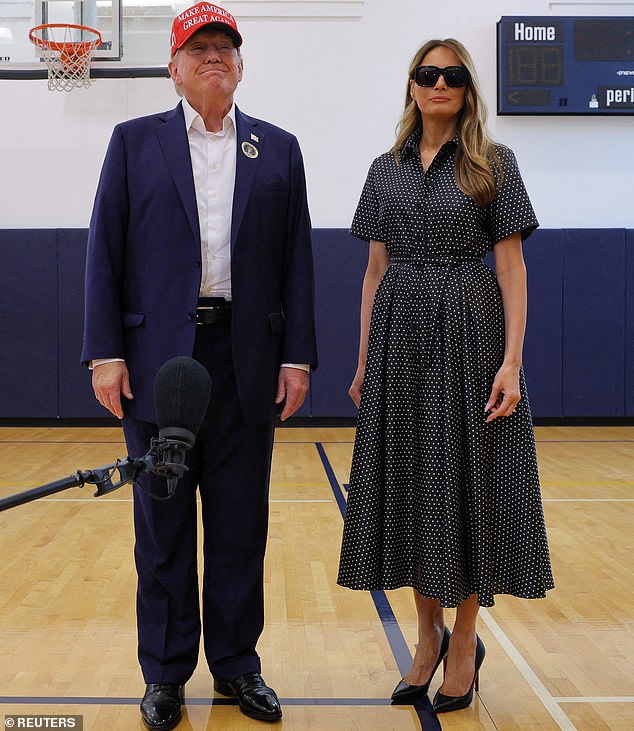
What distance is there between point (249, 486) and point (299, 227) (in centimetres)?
66

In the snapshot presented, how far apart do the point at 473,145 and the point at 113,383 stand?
3.39 feet

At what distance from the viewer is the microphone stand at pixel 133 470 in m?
0.91

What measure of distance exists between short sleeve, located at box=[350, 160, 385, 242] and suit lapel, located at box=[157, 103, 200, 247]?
44 centimetres

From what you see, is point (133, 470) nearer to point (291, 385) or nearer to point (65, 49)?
point (291, 385)

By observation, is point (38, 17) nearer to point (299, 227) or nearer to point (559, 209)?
point (559, 209)

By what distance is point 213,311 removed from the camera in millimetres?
2055

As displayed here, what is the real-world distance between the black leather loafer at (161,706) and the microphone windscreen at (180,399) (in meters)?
1.19

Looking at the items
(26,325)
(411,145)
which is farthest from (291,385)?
(26,325)

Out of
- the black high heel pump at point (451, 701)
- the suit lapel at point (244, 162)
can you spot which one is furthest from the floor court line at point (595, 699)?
the suit lapel at point (244, 162)

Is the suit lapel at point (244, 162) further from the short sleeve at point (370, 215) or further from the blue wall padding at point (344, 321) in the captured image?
the blue wall padding at point (344, 321)

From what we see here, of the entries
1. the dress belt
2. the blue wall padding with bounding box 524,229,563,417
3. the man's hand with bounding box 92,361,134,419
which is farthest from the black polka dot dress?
the blue wall padding with bounding box 524,229,563,417

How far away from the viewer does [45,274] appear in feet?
24.0

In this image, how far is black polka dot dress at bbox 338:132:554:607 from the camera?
2.04 m

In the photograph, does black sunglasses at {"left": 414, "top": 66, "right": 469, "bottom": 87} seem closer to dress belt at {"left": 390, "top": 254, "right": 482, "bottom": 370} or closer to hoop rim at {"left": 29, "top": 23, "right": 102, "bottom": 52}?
dress belt at {"left": 390, "top": 254, "right": 482, "bottom": 370}
